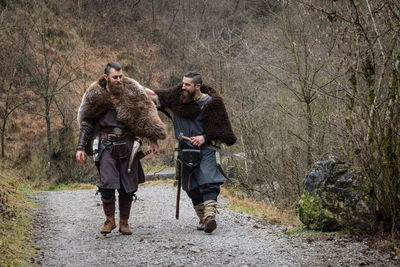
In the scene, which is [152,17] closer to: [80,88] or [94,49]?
[94,49]

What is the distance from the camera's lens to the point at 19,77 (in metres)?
20.9

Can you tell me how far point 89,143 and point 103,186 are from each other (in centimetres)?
68

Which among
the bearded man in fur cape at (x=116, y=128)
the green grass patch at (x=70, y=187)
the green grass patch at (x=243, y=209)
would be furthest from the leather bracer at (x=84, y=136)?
the green grass patch at (x=70, y=187)

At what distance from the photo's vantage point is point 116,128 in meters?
5.95

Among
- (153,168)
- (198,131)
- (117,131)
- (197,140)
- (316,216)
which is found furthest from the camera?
(153,168)

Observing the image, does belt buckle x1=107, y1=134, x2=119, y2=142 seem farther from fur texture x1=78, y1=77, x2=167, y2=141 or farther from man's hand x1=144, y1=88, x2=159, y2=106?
man's hand x1=144, y1=88, x2=159, y2=106

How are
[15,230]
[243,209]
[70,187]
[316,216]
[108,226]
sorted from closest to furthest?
[316,216]
[15,230]
[108,226]
[243,209]
[70,187]

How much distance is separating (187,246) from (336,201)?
172 cm

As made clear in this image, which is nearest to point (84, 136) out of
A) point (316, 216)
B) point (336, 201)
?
point (316, 216)

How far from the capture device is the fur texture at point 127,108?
5.89m

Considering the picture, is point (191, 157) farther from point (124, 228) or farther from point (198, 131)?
point (124, 228)

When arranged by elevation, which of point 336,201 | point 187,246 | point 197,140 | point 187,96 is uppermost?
point 187,96

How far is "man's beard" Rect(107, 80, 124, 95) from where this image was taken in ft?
19.4

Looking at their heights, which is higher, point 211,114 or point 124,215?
point 211,114
